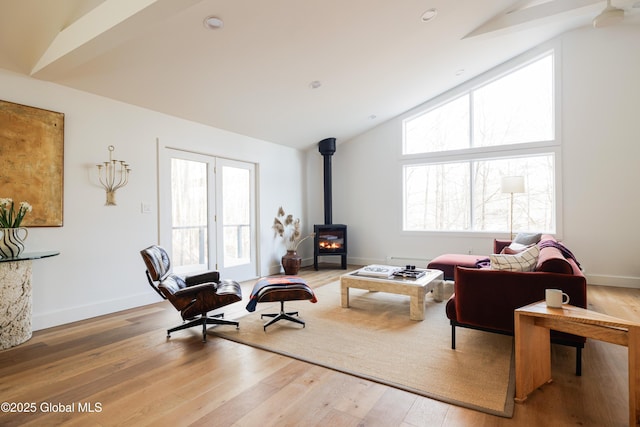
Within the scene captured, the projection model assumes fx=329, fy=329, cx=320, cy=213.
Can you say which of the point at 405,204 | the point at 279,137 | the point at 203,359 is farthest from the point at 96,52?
the point at 405,204

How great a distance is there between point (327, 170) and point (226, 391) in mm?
5297

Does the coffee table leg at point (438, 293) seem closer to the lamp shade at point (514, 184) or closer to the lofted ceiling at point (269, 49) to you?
the lamp shade at point (514, 184)

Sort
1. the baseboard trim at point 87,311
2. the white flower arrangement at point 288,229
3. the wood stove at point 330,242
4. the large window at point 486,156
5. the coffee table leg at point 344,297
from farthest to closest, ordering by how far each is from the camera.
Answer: the wood stove at point 330,242 < the white flower arrangement at point 288,229 < the large window at point 486,156 < the coffee table leg at point 344,297 < the baseboard trim at point 87,311

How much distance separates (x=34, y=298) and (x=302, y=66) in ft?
12.7

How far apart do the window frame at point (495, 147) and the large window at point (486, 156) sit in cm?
2

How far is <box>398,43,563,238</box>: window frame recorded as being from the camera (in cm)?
530

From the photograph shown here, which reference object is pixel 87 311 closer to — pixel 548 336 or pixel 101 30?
pixel 101 30

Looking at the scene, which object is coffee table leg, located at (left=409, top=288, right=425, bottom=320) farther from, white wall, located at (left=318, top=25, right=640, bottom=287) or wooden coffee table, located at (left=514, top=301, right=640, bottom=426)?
white wall, located at (left=318, top=25, right=640, bottom=287)

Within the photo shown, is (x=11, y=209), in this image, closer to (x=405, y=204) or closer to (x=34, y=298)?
(x=34, y=298)

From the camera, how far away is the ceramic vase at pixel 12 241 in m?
2.91

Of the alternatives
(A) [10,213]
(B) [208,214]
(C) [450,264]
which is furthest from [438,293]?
(A) [10,213]

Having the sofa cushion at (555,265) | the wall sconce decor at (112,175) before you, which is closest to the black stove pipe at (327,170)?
the wall sconce decor at (112,175)

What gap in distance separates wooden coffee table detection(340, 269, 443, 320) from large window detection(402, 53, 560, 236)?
2.49 metres

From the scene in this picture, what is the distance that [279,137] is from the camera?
6.12 meters
